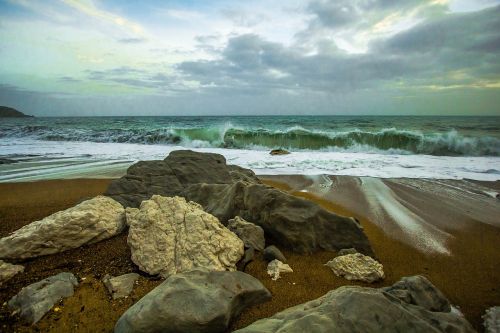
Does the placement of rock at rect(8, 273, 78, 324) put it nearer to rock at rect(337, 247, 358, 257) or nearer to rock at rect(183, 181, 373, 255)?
rock at rect(183, 181, 373, 255)

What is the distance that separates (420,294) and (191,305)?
5.27 feet

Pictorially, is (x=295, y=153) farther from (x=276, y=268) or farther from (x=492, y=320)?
(x=492, y=320)

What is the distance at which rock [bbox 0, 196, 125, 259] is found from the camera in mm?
2996

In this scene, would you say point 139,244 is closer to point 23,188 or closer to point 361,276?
point 361,276

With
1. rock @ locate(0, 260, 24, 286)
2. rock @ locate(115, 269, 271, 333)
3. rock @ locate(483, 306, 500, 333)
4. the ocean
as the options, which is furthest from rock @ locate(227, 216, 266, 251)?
the ocean

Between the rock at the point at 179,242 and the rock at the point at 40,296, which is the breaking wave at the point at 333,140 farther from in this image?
the rock at the point at 40,296

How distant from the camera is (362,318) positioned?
1599 millimetres

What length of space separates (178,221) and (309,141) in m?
17.1

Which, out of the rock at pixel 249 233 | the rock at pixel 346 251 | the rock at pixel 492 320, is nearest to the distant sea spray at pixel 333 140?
the rock at pixel 346 251

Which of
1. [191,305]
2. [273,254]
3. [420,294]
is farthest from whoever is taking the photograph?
[273,254]

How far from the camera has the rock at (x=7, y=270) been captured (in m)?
2.66

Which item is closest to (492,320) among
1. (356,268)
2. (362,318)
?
(356,268)

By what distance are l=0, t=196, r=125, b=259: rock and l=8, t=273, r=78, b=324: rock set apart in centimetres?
58

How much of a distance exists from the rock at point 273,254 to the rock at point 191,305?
2.53 feet
